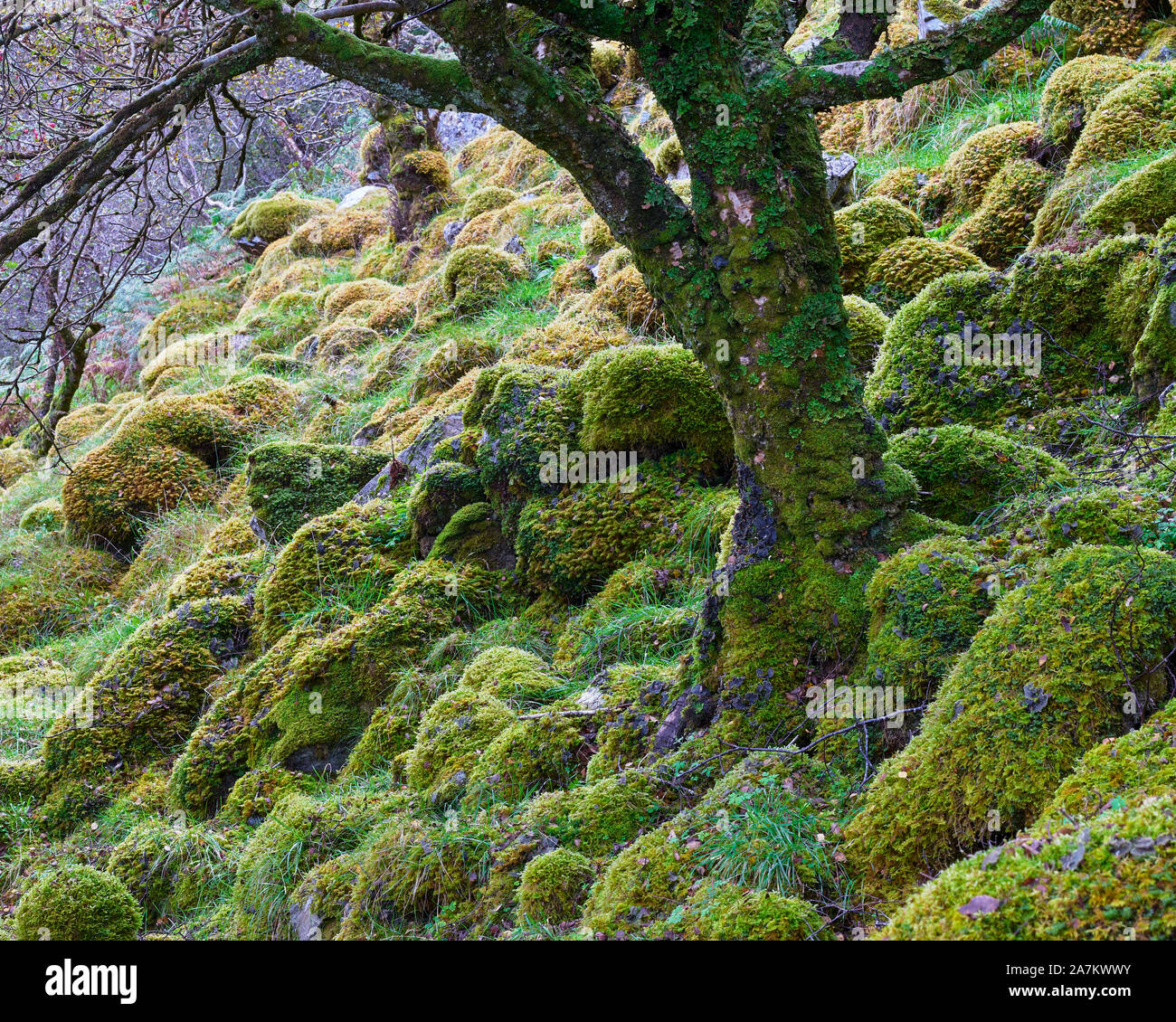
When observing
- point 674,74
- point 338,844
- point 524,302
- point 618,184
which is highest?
point 524,302

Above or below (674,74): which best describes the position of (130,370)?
above

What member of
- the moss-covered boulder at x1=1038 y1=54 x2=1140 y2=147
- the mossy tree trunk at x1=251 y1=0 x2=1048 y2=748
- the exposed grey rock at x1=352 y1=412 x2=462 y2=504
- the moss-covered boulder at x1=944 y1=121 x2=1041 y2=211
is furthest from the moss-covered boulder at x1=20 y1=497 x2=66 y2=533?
the moss-covered boulder at x1=1038 y1=54 x2=1140 y2=147

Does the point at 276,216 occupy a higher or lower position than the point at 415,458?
higher

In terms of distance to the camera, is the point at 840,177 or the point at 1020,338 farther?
the point at 840,177

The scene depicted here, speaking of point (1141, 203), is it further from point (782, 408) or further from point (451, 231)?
point (451, 231)

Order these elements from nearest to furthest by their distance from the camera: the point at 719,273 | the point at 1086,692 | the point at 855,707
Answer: the point at 1086,692 < the point at 855,707 < the point at 719,273

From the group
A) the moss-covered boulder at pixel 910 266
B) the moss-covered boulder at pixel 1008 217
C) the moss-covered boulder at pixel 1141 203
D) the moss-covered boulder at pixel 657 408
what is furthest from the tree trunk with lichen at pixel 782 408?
the moss-covered boulder at pixel 1008 217

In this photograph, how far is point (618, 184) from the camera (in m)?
3.78

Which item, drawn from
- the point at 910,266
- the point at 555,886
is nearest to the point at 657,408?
the point at 910,266

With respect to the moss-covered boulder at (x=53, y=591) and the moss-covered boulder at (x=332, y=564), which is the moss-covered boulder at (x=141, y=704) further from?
the moss-covered boulder at (x=53, y=591)

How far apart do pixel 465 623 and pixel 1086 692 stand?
403 centimetres

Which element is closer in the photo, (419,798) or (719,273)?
(719,273)

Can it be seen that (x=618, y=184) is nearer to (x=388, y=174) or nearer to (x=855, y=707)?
(x=855, y=707)

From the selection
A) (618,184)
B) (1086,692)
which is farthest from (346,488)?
(1086,692)
